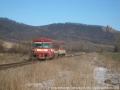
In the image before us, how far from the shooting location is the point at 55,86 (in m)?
13.6

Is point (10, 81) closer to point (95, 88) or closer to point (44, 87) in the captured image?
point (44, 87)

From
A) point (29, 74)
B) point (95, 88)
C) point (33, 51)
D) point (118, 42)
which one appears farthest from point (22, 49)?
point (118, 42)

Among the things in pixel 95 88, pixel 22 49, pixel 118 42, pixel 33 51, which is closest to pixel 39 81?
pixel 95 88

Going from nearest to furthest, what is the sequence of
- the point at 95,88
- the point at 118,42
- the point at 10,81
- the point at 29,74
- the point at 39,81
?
the point at 10,81 → the point at 95,88 → the point at 39,81 → the point at 29,74 → the point at 118,42

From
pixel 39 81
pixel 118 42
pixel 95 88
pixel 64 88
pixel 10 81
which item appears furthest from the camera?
pixel 118 42

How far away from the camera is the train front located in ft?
118

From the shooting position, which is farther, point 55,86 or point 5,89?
point 55,86

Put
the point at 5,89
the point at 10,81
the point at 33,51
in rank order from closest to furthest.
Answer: the point at 5,89 → the point at 10,81 → the point at 33,51

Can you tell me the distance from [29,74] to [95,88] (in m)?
5.07

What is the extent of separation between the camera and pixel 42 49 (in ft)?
119

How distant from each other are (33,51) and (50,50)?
223 cm

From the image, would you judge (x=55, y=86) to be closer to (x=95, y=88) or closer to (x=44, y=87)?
(x=44, y=87)

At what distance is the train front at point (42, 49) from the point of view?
118 ft

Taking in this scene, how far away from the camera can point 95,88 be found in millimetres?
14188
